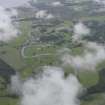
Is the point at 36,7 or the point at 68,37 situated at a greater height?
the point at 36,7

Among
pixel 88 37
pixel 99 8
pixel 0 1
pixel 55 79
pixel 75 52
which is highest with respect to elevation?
pixel 0 1

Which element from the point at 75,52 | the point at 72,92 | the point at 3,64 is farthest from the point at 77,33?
the point at 72,92

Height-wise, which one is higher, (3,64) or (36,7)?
(36,7)

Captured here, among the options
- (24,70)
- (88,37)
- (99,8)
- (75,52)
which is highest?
(99,8)

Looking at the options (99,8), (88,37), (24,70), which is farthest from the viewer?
(99,8)

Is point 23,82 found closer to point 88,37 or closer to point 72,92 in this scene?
point 72,92

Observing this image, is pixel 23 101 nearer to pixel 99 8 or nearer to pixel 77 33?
pixel 77 33

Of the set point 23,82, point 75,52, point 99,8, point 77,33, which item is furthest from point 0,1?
point 23,82

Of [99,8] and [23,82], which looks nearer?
[23,82]

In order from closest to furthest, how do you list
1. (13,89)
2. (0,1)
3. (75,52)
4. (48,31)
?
1. (13,89)
2. (75,52)
3. (48,31)
4. (0,1)
